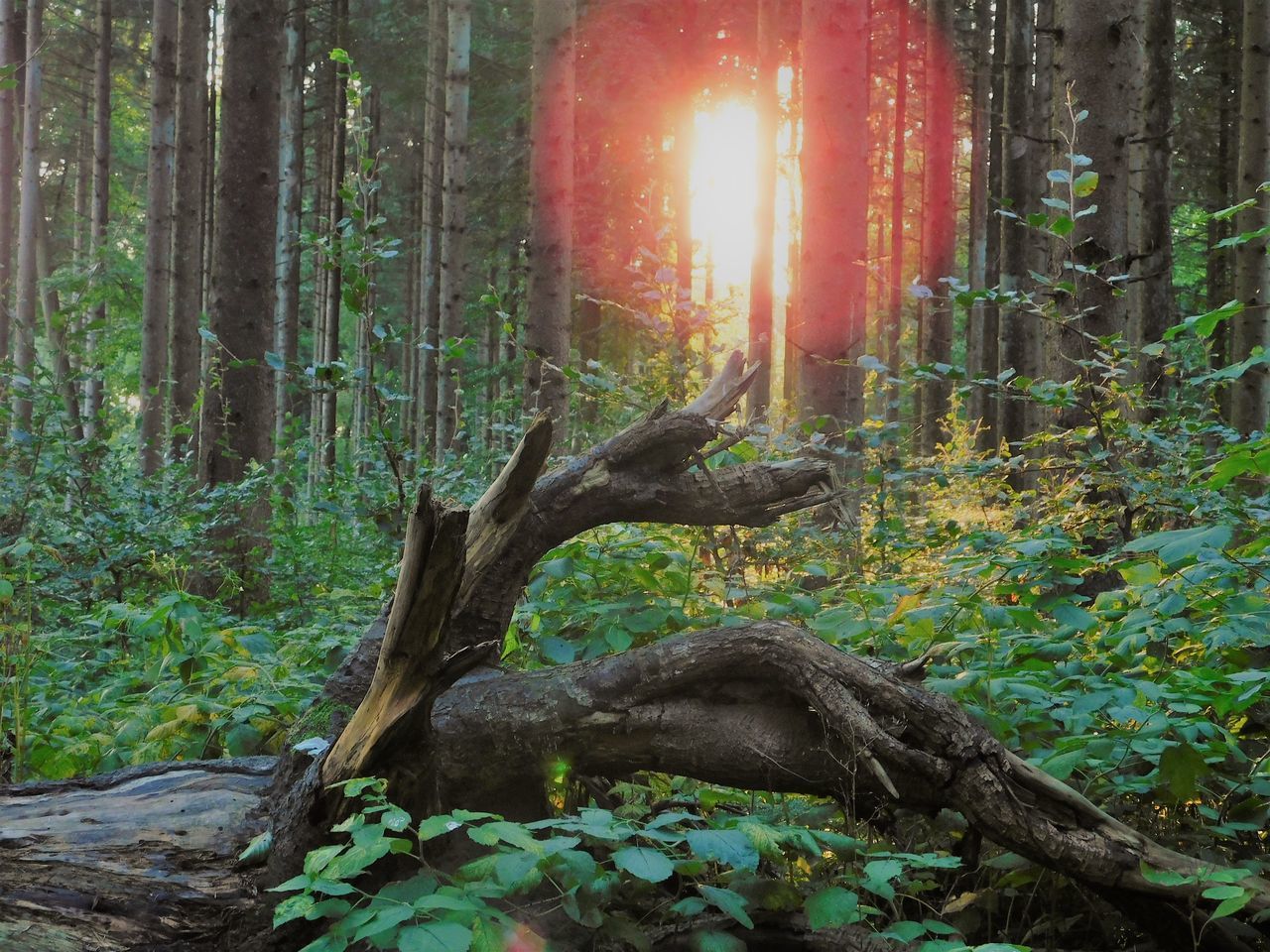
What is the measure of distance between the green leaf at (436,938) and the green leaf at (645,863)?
1.14 feet

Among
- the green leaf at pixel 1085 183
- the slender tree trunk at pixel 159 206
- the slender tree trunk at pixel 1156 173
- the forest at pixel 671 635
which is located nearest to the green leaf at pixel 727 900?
the forest at pixel 671 635

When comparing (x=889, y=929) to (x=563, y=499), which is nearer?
(x=889, y=929)

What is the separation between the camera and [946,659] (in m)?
3.62

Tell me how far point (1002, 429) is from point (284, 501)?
404 inches

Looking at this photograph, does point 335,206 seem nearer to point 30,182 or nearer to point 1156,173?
point 30,182

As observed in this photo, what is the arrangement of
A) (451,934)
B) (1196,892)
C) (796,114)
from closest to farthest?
(451,934)
(1196,892)
(796,114)

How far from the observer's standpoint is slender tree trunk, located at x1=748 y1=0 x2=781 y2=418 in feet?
47.5

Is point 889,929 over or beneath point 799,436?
beneath


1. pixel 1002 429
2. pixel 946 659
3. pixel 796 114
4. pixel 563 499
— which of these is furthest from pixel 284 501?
pixel 796 114

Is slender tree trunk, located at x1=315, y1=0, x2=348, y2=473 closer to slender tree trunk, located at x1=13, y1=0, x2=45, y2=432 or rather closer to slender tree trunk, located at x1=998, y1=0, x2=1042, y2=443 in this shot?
slender tree trunk, located at x1=13, y1=0, x2=45, y2=432

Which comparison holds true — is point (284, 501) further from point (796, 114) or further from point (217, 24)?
point (217, 24)

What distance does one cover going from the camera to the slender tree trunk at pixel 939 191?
56.0 ft

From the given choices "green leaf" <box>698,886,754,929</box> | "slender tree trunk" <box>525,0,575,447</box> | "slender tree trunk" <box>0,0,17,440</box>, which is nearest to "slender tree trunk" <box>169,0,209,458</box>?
"slender tree trunk" <box>0,0,17,440</box>

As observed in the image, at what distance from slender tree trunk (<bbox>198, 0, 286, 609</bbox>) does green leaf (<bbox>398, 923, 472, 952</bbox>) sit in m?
5.75
